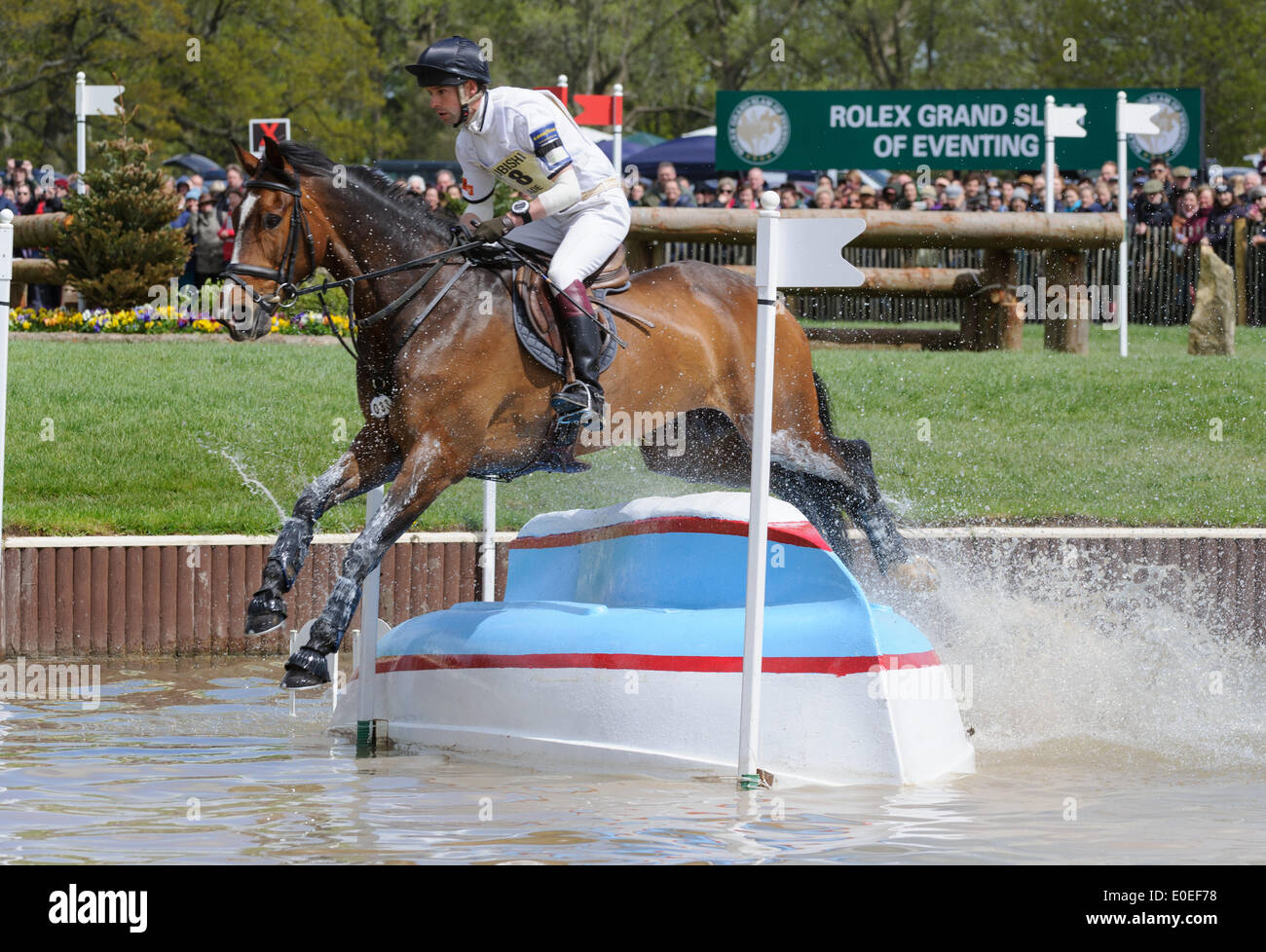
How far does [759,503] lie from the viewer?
20.6 ft

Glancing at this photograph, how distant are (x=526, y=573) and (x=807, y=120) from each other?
11.2 metres

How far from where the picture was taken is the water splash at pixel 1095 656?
25.0 feet

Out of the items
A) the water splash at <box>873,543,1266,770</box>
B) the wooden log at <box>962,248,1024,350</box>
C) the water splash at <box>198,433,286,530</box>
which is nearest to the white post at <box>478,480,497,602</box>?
the water splash at <box>198,433,286,530</box>

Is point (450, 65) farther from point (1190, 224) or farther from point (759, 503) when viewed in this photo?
point (1190, 224)

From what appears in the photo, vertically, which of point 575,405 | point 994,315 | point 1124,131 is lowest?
point 575,405

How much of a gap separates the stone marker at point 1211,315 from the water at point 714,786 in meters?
5.81

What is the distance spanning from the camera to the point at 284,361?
1331 cm

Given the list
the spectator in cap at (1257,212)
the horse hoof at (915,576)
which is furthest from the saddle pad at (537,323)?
the spectator in cap at (1257,212)

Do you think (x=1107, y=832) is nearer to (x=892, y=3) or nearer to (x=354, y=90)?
(x=354, y=90)

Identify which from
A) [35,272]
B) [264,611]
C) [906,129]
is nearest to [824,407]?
[264,611]

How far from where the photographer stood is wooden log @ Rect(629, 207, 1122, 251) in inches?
547

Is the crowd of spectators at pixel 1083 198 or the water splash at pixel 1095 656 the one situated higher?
the crowd of spectators at pixel 1083 198

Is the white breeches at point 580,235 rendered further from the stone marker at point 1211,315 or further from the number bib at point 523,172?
the stone marker at point 1211,315

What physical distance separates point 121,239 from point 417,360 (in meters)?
8.51
